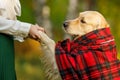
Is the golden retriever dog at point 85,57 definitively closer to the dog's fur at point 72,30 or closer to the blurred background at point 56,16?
the dog's fur at point 72,30

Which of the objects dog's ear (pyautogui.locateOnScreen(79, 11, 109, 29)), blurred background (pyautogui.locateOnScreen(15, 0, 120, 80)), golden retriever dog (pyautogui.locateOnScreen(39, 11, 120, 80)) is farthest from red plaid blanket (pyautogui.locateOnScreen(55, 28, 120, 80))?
blurred background (pyautogui.locateOnScreen(15, 0, 120, 80))

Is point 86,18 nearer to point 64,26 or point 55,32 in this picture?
point 64,26

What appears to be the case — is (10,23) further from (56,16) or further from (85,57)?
(56,16)

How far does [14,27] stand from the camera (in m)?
5.23

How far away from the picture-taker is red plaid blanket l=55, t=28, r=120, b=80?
17.9 ft

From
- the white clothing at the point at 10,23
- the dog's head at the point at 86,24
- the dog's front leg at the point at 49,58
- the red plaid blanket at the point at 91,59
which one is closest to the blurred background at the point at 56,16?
the dog's head at the point at 86,24

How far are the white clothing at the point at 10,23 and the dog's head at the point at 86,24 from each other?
0.65 metres

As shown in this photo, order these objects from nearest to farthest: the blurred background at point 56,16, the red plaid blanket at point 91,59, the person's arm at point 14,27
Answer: the person's arm at point 14,27 < the red plaid blanket at point 91,59 < the blurred background at point 56,16

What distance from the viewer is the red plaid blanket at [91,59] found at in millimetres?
5469

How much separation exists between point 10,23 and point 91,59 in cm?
79

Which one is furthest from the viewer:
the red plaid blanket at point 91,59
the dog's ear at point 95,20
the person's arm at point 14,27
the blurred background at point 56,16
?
the blurred background at point 56,16

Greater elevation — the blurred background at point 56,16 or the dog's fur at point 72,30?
the dog's fur at point 72,30

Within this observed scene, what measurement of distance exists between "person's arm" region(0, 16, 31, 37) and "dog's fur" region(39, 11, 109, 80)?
18 cm

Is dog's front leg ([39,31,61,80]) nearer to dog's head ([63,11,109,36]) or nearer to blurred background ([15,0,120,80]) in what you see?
dog's head ([63,11,109,36])
